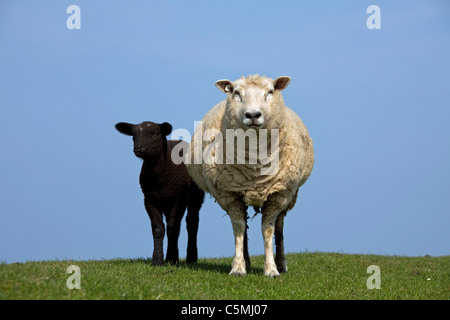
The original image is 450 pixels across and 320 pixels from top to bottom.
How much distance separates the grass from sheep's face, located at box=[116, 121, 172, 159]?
228 cm

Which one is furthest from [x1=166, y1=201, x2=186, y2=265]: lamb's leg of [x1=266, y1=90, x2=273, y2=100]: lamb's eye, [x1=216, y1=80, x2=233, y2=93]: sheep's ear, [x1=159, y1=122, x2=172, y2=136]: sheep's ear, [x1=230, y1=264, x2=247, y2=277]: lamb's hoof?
[x1=266, y1=90, x2=273, y2=100]: lamb's eye

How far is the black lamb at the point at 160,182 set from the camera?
11.1m

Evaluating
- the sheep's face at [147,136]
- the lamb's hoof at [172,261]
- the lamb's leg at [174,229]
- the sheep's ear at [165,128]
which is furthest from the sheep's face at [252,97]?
the lamb's hoof at [172,261]

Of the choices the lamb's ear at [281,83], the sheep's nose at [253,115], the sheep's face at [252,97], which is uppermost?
the lamb's ear at [281,83]

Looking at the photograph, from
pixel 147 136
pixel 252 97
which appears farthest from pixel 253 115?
pixel 147 136

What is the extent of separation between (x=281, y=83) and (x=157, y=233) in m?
4.05

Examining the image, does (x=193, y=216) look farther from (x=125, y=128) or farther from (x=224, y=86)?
(x=224, y=86)

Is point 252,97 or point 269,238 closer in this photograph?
point 252,97

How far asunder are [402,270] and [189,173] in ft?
19.4

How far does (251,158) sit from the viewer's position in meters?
9.55

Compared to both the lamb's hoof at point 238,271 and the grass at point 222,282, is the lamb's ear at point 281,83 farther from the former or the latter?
the grass at point 222,282

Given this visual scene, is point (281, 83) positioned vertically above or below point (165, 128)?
above

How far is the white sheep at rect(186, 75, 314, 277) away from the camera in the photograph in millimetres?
9297
